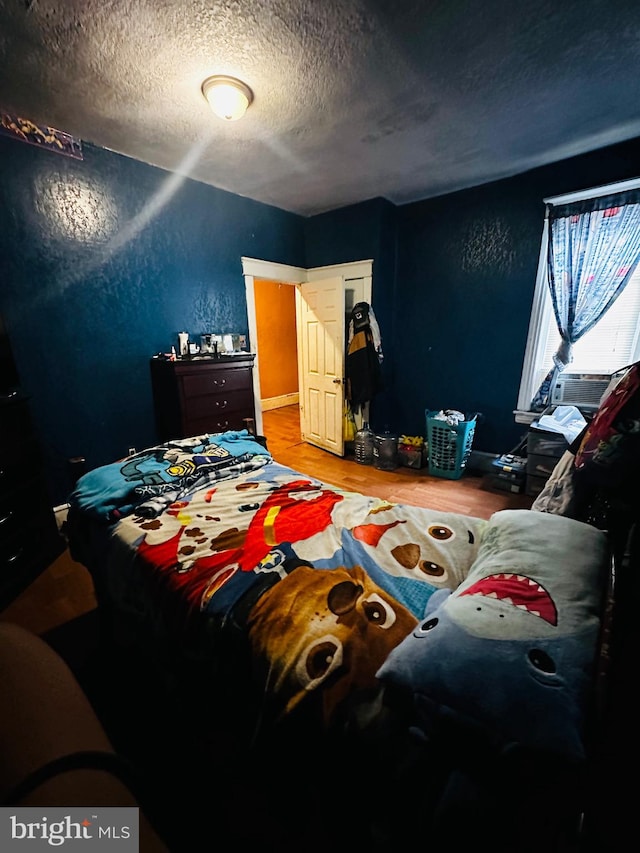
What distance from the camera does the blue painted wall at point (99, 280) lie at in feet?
7.07

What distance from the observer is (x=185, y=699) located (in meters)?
1.10

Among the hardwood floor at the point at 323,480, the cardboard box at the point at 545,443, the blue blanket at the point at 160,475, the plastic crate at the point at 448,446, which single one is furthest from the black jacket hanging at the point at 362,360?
the blue blanket at the point at 160,475

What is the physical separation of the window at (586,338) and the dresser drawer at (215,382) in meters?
2.61

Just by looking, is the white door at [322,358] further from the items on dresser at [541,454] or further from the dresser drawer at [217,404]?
the items on dresser at [541,454]

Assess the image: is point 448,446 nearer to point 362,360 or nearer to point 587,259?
point 362,360

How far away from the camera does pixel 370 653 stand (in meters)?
0.79

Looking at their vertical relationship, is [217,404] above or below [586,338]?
below

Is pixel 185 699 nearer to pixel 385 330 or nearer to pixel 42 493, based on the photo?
pixel 42 493

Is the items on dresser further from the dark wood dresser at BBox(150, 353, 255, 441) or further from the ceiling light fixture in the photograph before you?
the ceiling light fixture

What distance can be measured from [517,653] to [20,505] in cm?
248

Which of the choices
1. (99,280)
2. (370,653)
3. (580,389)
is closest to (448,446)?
(580,389)

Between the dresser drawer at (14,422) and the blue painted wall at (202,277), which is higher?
the blue painted wall at (202,277)

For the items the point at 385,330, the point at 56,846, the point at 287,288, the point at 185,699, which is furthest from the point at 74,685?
the point at 287,288

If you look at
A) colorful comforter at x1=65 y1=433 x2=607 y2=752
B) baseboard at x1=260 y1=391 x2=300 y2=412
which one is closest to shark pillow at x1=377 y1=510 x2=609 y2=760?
colorful comforter at x1=65 y1=433 x2=607 y2=752
